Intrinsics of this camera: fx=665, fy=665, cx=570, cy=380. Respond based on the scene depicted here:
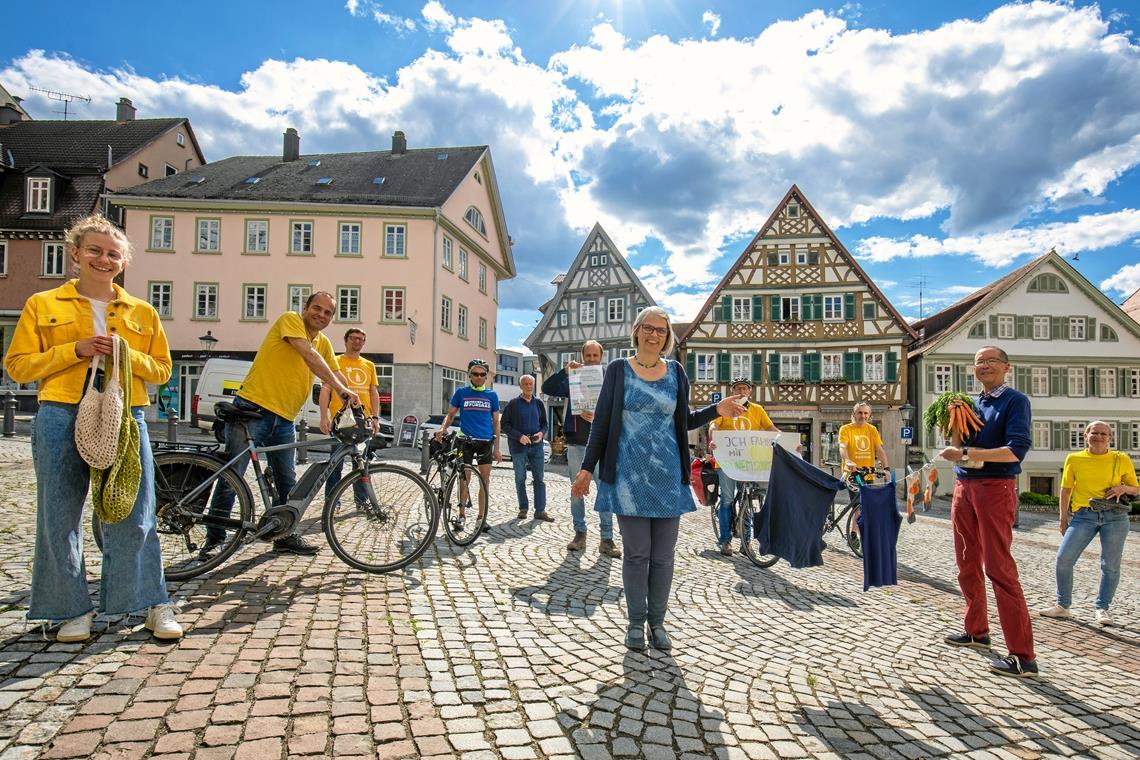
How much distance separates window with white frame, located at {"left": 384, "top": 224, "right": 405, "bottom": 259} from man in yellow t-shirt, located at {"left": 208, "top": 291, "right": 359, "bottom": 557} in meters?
24.8

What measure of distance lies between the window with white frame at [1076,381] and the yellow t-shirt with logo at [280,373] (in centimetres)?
3787

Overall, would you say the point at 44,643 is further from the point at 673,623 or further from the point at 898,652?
the point at 898,652

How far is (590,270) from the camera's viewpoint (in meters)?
34.5

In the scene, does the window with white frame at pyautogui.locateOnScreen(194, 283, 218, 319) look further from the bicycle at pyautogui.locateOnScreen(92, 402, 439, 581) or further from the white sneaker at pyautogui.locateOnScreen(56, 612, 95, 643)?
the white sneaker at pyautogui.locateOnScreen(56, 612, 95, 643)

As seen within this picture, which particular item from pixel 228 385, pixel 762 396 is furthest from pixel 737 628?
pixel 762 396

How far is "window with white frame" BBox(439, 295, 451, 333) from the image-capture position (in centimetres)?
2881

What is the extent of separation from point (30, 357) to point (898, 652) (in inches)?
188

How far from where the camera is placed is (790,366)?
31.1 m

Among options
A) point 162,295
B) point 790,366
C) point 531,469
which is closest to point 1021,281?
point 790,366

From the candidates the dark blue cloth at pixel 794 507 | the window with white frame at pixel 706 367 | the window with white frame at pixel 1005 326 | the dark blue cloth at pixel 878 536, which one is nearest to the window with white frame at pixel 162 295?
the window with white frame at pixel 706 367

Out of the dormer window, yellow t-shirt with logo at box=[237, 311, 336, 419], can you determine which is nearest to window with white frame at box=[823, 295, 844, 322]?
yellow t-shirt with logo at box=[237, 311, 336, 419]

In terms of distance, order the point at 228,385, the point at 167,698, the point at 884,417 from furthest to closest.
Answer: the point at 884,417, the point at 228,385, the point at 167,698

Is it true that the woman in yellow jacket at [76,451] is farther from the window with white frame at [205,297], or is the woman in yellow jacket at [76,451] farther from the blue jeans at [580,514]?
the window with white frame at [205,297]

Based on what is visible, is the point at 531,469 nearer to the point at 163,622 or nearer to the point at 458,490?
the point at 458,490
